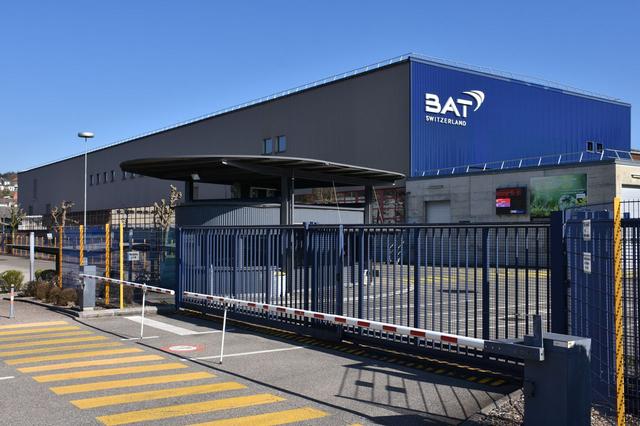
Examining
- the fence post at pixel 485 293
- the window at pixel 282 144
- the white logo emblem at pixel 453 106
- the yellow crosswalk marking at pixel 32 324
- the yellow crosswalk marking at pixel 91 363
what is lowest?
the yellow crosswalk marking at pixel 32 324

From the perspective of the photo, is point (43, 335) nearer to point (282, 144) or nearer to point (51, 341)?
point (51, 341)

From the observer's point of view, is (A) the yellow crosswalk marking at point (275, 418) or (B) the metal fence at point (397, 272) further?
(B) the metal fence at point (397, 272)

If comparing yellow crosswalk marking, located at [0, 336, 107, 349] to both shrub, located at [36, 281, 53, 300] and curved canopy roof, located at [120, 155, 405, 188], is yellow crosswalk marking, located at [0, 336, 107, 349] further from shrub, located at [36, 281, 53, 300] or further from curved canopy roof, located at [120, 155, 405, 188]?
curved canopy roof, located at [120, 155, 405, 188]

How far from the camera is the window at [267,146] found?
5250cm

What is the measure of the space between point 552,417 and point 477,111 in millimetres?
42300

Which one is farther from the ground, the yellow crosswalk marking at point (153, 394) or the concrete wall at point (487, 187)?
the concrete wall at point (487, 187)

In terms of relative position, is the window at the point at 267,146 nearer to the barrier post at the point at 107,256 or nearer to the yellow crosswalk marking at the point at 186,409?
the barrier post at the point at 107,256

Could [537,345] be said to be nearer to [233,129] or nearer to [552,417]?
[552,417]

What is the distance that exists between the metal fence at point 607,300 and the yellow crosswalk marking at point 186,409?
357 cm

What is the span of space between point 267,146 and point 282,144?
79.8 inches

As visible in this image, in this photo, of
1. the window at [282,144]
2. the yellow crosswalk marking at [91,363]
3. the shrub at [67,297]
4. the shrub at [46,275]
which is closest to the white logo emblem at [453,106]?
the window at [282,144]

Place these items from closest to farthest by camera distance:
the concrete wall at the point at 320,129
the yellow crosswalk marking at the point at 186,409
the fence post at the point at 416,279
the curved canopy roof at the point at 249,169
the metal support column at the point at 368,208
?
1. the yellow crosswalk marking at the point at 186,409
2. the fence post at the point at 416,279
3. the curved canopy roof at the point at 249,169
4. the metal support column at the point at 368,208
5. the concrete wall at the point at 320,129

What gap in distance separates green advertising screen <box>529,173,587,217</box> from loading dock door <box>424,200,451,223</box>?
18.1 feet

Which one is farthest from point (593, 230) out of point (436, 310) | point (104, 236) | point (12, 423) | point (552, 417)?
point (104, 236)
